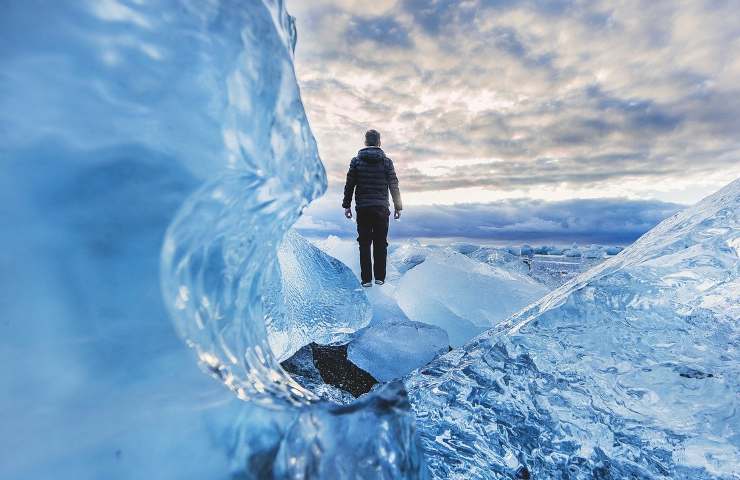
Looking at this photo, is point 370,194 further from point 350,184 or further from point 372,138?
point 372,138

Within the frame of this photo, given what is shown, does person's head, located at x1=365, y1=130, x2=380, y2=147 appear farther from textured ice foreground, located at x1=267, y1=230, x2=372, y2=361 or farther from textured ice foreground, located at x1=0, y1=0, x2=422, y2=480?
textured ice foreground, located at x1=0, y1=0, x2=422, y2=480

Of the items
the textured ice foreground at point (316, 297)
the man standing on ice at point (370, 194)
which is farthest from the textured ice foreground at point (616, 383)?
the man standing on ice at point (370, 194)

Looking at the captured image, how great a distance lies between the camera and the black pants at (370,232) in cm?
475

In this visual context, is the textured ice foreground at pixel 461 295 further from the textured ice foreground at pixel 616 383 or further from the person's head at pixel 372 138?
the person's head at pixel 372 138

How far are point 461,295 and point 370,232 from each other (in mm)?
1872

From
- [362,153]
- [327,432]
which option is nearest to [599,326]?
[327,432]

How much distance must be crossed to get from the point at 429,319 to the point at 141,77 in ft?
9.25

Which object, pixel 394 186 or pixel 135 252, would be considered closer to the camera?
pixel 135 252

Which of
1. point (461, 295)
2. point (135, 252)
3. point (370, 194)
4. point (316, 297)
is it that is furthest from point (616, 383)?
point (370, 194)

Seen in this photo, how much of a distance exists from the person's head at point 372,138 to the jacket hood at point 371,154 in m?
0.10

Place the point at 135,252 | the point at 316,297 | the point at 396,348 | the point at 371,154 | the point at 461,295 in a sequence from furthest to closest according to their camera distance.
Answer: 1. the point at 371,154
2. the point at 461,295
3. the point at 316,297
4. the point at 396,348
5. the point at 135,252

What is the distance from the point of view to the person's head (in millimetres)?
4719

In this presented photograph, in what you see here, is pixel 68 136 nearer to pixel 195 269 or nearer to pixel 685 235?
pixel 195 269

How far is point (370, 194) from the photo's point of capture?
4.70m
